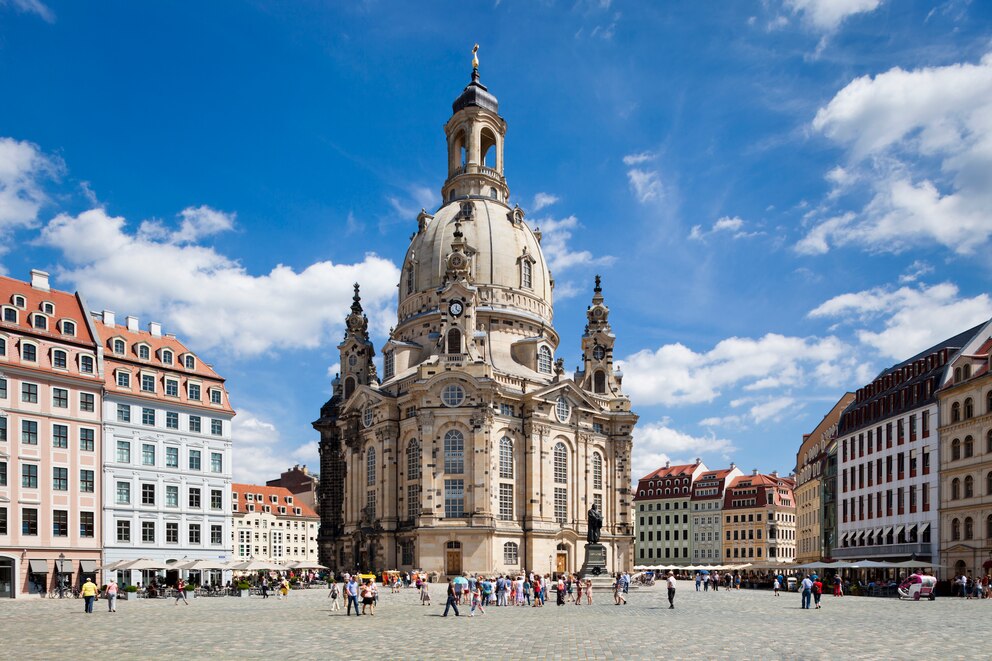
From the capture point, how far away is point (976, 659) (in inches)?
986

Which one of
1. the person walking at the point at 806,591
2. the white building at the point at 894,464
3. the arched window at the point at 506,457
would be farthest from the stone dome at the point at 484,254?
the person walking at the point at 806,591

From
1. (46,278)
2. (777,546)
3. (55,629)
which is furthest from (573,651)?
(777,546)

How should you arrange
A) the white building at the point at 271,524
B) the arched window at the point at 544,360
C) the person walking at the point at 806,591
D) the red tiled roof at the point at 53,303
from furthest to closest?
the white building at the point at 271,524 < the arched window at the point at 544,360 < the red tiled roof at the point at 53,303 < the person walking at the point at 806,591

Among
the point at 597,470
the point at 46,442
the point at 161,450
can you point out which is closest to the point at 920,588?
the point at 597,470

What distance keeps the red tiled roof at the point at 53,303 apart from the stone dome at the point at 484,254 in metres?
41.9

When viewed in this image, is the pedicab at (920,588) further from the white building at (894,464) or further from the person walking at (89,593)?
the person walking at (89,593)

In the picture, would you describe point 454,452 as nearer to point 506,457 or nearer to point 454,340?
point 506,457

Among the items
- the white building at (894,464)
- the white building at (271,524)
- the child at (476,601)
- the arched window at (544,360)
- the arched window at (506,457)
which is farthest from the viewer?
the white building at (271,524)

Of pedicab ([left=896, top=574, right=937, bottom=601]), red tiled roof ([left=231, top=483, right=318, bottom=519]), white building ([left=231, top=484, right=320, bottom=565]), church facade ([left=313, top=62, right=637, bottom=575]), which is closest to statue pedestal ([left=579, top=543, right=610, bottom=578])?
church facade ([left=313, top=62, right=637, bottom=575])

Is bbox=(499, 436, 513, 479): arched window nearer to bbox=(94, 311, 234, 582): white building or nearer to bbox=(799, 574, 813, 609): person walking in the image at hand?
bbox=(94, 311, 234, 582): white building

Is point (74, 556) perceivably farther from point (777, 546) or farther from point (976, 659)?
point (777, 546)

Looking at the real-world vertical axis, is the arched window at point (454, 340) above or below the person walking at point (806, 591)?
above

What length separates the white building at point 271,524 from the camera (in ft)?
468

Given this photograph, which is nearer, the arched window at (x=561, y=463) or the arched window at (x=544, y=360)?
the arched window at (x=561, y=463)
